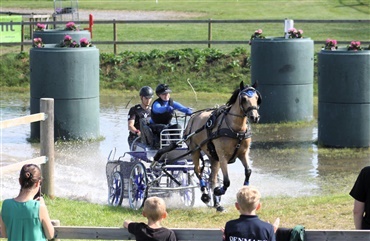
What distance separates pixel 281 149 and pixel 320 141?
44.7 inches

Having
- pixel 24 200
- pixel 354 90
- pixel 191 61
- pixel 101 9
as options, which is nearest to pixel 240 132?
pixel 24 200

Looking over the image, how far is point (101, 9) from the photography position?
51125 millimetres

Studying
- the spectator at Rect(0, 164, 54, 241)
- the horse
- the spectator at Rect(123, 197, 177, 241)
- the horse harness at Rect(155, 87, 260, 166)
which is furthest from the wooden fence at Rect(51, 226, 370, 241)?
the horse harness at Rect(155, 87, 260, 166)

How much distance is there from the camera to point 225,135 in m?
12.8

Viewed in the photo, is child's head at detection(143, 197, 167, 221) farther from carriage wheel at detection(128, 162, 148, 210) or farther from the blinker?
carriage wheel at detection(128, 162, 148, 210)

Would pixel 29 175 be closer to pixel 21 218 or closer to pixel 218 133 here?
pixel 21 218

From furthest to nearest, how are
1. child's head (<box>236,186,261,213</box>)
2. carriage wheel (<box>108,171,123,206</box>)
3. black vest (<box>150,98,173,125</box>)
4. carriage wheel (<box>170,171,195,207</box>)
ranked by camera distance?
carriage wheel (<box>170,171,195,207</box>), black vest (<box>150,98,173,125</box>), carriage wheel (<box>108,171,123,206</box>), child's head (<box>236,186,261,213</box>)

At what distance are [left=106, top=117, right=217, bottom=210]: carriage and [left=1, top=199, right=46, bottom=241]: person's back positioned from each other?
569cm

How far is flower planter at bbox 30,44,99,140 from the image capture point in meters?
20.4

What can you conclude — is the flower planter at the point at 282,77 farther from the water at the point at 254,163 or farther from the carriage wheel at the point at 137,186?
the carriage wheel at the point at 137,186

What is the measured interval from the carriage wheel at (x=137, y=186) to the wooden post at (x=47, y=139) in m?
1.14

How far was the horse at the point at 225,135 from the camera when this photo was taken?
12.6 m

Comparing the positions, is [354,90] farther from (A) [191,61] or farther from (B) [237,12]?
(B) [237,12]

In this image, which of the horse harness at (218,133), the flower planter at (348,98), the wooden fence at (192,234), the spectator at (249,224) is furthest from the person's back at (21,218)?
the flower planter at (348,98)
